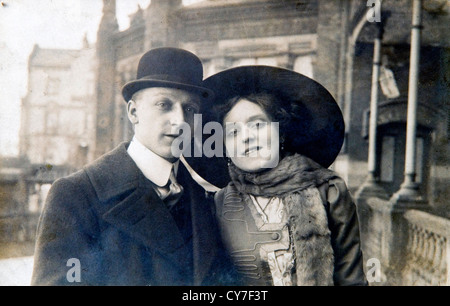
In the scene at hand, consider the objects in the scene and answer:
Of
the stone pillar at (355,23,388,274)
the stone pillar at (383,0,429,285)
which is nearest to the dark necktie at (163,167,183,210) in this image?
the stone pillar at (355,23,388,274)

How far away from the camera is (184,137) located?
2.59 meters

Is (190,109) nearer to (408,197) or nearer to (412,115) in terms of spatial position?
(412,115)

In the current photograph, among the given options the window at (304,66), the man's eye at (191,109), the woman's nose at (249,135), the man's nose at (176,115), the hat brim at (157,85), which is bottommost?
the woman's nose at (249,135)

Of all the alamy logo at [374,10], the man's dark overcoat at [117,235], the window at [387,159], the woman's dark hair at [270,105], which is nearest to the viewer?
the man's dark overcoat at [117,235]

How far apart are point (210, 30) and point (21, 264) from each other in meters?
2.37

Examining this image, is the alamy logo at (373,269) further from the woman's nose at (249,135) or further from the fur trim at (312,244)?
the woman's nose at (249,135)

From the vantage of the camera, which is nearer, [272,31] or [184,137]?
[184,137]

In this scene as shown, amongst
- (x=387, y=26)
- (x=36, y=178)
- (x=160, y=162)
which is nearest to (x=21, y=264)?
(x=36, y=178)

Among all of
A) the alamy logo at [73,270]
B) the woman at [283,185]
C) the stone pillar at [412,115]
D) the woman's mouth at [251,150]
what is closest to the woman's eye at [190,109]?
the woman at [283,185]

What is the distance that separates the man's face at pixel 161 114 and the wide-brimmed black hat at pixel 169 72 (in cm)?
5

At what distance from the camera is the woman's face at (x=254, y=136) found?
259 centimetres

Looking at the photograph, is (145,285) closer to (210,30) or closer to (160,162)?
(160,162)

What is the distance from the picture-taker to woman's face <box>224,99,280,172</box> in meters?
2.59

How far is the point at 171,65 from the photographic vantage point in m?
2.53
